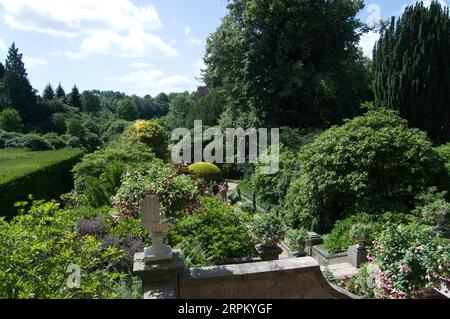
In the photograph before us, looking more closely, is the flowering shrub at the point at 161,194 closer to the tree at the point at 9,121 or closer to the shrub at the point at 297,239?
the shrub at the point at 297,239

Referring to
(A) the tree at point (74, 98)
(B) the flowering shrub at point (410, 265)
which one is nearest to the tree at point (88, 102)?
(A) the tree at point (74, 98)

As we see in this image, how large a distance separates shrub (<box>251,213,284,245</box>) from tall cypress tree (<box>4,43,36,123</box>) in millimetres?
44371

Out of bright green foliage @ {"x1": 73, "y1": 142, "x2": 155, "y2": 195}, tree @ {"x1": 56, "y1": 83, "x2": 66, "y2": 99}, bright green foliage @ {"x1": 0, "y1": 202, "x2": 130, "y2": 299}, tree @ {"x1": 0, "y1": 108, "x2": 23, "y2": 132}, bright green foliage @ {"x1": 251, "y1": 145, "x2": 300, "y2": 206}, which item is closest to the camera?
bright green foliage @ {"x1": 0, "y1": 202, "x2": 130, "y2": 299}

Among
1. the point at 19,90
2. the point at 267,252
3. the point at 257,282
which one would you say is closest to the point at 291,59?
the point at 267,252

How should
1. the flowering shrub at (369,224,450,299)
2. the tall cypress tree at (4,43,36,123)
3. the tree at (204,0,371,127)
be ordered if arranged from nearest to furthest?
the flowering shrub at (369,224,450,299), the tree at (204,0,371,127), the tall cypress tree at (4,43,36,123)

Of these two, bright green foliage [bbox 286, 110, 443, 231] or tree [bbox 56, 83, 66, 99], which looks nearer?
bright green foliage [bbox 286, 110, 443, 231]

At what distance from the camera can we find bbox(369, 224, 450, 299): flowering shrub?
14.3ft

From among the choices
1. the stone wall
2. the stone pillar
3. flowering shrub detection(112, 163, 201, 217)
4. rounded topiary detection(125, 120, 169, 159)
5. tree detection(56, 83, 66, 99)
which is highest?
tree detection(56, 83, 66, 99)

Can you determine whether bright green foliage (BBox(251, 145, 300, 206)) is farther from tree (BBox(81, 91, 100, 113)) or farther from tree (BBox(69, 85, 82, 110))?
tree (BBox(81, 91, 100, 113))

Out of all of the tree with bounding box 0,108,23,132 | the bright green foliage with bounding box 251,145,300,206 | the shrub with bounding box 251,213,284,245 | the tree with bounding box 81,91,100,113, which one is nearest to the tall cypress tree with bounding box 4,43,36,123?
the tree with bounding box 0,108,23,132

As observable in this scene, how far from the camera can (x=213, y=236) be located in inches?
244

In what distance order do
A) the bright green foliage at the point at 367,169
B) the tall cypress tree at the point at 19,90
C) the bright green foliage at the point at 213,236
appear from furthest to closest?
the tall cypress tree at the point at 19,90 < the bright green foliage at the point at 367,169 < the bright green foliage at the point at 213,236

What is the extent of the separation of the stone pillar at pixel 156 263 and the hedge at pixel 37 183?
6772 millimetres

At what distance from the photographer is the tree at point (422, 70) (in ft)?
46.7
